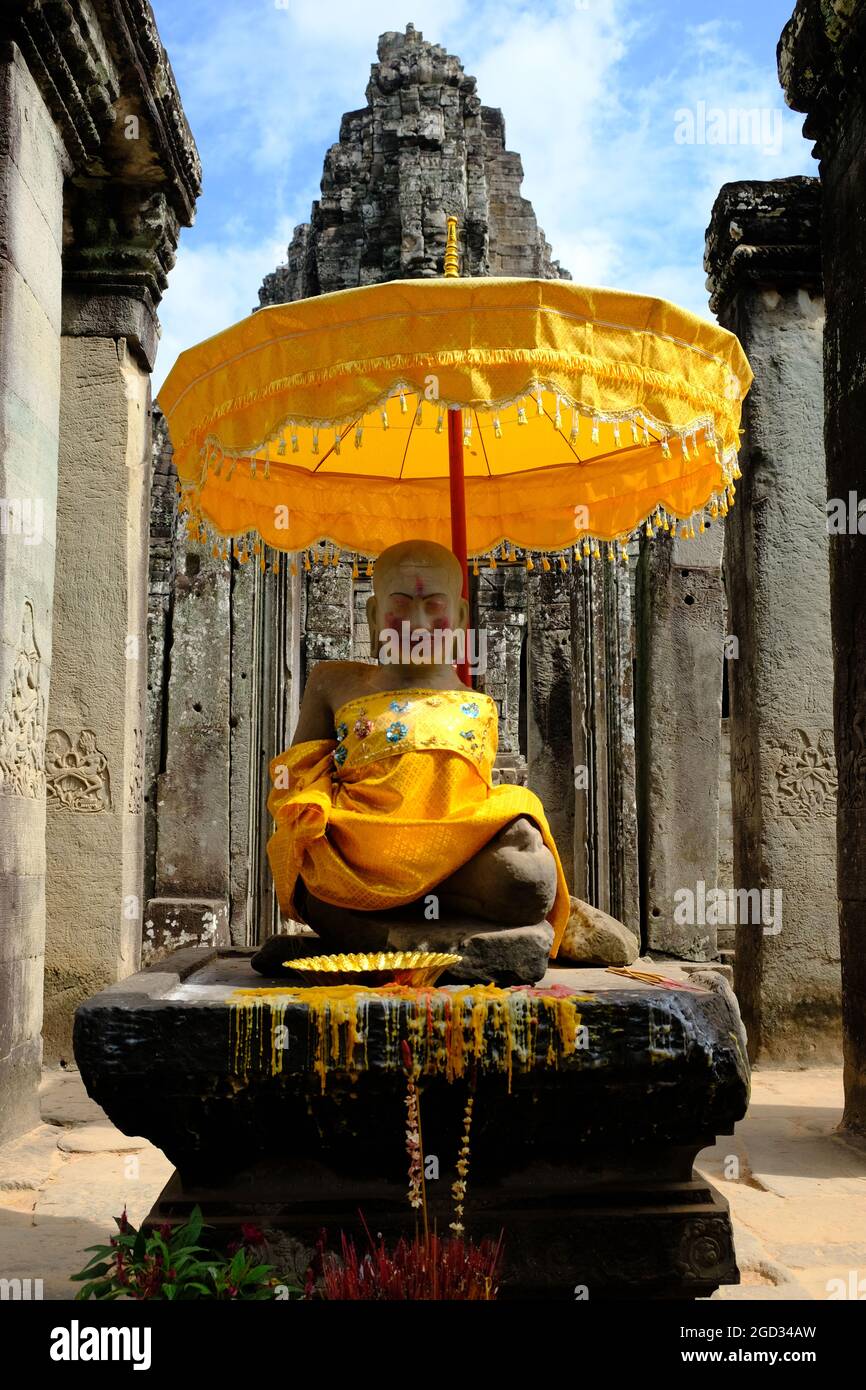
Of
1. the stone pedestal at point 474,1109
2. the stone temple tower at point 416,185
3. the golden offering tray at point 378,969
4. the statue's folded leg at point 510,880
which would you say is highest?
the stone temple tower at point 416,185

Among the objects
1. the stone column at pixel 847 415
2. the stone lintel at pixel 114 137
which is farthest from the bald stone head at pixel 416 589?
the stone lintel at pixel 114 137

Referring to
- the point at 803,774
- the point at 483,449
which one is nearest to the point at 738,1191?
the point at 803,774

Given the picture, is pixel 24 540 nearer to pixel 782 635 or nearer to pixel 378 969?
pixel 378 969

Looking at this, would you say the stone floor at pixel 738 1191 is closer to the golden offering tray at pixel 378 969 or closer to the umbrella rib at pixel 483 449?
the golden offering tray at pixel 378 969

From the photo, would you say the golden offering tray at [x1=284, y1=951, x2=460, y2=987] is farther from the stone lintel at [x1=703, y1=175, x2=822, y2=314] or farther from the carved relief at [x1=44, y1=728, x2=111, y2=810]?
the stone lintel at [x1=703, y1=175, x2=822, y2=314]

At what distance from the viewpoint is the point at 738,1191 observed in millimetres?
4660

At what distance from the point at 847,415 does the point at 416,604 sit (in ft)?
7.84

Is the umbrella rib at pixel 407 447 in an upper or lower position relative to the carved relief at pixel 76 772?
upper

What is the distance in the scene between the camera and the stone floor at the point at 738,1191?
3.76 m

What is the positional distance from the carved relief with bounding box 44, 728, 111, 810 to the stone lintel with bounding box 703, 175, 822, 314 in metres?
4.65

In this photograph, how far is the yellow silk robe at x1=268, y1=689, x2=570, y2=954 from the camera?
372 cm

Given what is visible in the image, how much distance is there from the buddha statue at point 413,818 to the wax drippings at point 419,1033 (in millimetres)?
375

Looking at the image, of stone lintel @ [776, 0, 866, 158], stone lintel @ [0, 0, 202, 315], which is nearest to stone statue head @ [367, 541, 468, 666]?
stone lintel @ [0, 0, 202, 315]

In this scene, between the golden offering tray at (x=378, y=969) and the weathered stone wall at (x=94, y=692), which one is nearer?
the golden offering tray at (x=378, y=969)
